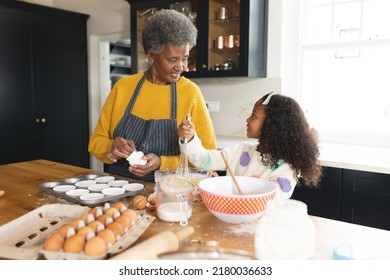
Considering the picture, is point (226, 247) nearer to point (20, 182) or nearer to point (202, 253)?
point (202, 253)

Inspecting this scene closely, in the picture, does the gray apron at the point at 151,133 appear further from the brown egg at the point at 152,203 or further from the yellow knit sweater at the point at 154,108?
the brown egg at the point at 152,203

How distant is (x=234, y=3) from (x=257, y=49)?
0.39 metres

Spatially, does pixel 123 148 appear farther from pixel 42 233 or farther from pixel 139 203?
pixel 42 233

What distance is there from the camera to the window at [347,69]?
102 inches

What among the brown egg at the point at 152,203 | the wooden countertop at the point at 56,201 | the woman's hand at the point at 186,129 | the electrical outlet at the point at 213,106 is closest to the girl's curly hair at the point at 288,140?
the woman's hand at the point at 186,129

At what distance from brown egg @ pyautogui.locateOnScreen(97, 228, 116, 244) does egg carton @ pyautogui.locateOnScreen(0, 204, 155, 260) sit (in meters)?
0.01

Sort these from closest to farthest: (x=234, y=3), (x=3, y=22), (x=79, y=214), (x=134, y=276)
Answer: (x=134, y=276)
(x=79, y=214)
(x=234, y=3)
(x=3, y=22)

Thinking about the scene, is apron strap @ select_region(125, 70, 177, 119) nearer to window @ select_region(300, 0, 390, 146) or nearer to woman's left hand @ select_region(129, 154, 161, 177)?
woman's left hand @ select_region(129, 154, 161, 177)

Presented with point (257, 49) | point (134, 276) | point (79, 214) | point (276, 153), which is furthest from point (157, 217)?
point (257, 49)

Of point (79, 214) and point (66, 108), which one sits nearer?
point (79, 214)

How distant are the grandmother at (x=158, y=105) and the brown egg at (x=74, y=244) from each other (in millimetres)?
781

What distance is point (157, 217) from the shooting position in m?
1.07

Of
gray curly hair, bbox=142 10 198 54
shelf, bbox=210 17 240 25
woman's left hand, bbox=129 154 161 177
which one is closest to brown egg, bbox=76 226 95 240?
woman's left hand, bbox=129 154 161 177

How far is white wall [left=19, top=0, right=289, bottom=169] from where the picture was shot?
284 cm
